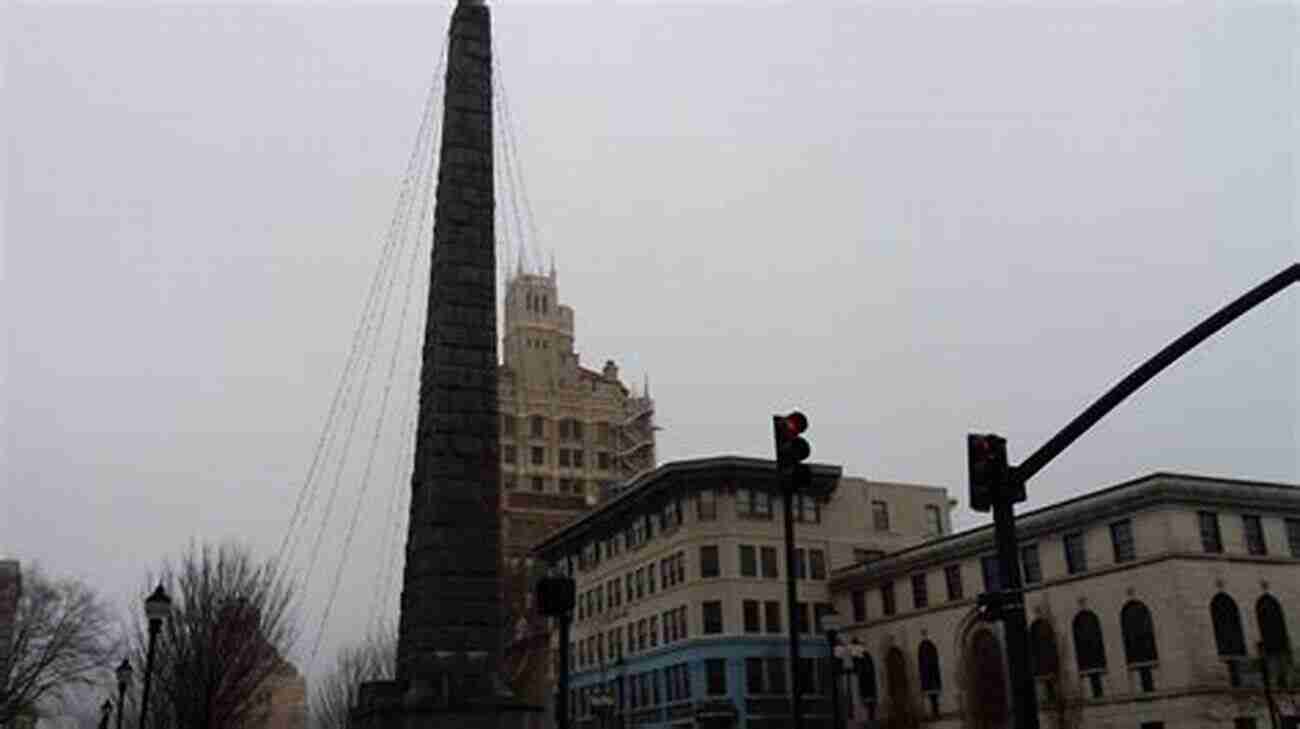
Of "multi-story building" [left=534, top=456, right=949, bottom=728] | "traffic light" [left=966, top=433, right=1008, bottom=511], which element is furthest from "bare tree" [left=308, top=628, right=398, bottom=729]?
"traffic light" [left=966, top=433, right=1008, bottom=511]

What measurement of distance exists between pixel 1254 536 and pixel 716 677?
2771cm

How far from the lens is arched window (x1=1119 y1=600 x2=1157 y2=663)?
1881 inches

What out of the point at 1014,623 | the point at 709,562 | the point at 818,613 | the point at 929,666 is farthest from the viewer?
the point at 818,613

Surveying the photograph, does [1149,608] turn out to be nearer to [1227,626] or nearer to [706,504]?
[1227,626]

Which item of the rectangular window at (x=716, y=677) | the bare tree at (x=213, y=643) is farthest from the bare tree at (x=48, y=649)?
the rectangular window at (x=716, y=677)

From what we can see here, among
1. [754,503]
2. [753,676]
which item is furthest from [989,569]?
[754,503]

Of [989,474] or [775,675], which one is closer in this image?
[989,474]

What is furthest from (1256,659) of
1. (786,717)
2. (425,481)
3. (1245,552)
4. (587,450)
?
(587,450)

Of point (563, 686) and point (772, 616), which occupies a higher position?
point (772, 616)

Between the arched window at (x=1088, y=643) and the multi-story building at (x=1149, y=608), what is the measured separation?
44mm

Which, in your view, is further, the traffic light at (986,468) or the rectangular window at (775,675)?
the rectangular window at (775,675)

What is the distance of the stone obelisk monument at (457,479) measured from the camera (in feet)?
104

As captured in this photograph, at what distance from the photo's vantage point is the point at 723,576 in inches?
2618

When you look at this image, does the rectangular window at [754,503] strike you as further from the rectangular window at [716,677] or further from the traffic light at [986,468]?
the traffic light at [986,468]
